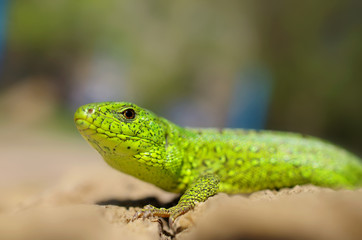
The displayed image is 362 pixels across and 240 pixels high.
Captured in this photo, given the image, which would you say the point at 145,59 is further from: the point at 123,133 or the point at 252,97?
the point at 123,133

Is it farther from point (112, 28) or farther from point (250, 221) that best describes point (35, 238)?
point (112, 28)

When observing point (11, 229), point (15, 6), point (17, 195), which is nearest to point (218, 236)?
point (11, 229)

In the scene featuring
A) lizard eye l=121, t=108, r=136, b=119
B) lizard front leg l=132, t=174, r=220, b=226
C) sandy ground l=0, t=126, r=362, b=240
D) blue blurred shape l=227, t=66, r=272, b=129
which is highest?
blue blurred shape l=227, t=66, r=272, b=129

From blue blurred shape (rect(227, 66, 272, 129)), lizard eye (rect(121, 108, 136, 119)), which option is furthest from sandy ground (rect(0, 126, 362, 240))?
blue blurred shape (rect(227, 66, 272, 129))

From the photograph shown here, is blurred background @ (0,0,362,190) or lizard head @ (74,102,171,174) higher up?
blurred background @ (0,0,362,190)

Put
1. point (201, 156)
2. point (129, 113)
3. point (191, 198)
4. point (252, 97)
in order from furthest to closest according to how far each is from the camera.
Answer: point (252, 97), point (201, 156), point (129, 113), point (191, 198)

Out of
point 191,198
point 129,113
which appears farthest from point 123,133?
point 191,198

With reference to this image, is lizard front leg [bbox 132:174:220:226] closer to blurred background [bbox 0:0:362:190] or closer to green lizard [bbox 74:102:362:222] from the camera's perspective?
green lizard [bbox 74:102:362:222]
